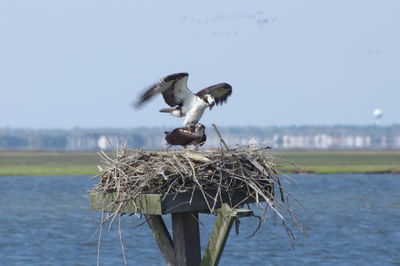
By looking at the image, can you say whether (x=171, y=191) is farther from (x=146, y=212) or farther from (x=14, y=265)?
(x=14, y=265)

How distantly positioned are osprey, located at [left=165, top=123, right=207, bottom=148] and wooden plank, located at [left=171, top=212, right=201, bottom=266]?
1.16 metres

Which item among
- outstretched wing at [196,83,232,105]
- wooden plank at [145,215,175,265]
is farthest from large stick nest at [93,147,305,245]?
outstretched wing at [196,83,232,105]

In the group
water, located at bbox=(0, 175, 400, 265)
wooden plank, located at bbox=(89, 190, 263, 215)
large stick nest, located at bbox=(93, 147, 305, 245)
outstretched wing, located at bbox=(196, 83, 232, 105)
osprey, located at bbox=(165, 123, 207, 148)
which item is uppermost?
outstretched wing, located at bbox=(196, 83, 232, 105)

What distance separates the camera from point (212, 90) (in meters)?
11.5

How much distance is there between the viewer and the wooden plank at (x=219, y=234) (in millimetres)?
9227

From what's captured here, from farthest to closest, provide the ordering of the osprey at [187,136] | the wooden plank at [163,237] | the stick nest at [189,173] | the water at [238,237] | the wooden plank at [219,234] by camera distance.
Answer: the water at [238,237]
the osprey at [187,136]
the wooden plank at [163,237]
the stick nest at [189,173]
the wooden plank at [219,234]

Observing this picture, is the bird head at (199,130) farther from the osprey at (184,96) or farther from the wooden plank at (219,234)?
the wooden plank at (219,234)

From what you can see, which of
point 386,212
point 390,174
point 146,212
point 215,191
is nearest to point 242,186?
point 215,191

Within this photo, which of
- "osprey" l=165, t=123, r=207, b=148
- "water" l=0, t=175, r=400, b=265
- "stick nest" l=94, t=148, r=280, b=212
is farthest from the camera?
"water" l=0, t=175, r=400, b=265

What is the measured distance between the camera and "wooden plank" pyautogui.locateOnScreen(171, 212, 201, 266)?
961 centimetres

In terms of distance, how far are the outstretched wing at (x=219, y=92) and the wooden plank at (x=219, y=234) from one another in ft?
7.91

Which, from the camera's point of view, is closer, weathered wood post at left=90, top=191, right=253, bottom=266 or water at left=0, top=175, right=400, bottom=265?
weathered wood post at left=90, top=191, right=253, bottom=266

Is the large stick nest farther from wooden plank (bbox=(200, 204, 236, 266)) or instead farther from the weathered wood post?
wooden plank (bbox=(200, 204, 236, 266))

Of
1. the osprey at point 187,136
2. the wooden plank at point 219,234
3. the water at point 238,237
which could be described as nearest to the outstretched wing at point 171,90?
the osprey at point 187,136
